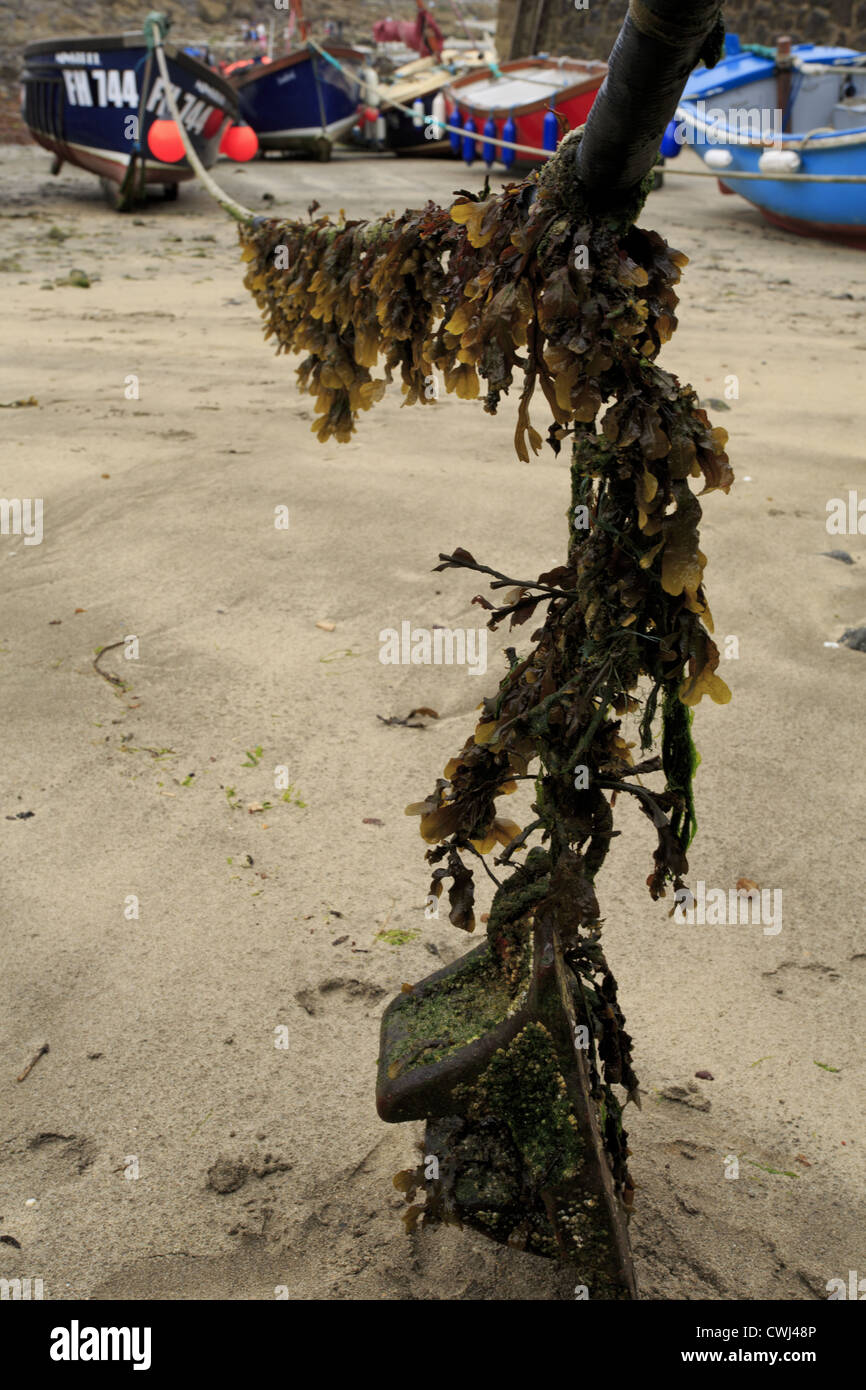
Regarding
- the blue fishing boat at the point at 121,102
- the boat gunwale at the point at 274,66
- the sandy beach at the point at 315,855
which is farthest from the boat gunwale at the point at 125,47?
the sandy beach at the point at 315,855

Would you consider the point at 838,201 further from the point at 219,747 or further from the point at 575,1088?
the point at 575,1088

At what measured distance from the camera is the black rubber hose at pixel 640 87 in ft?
3.91

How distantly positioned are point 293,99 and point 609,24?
7.42 meters

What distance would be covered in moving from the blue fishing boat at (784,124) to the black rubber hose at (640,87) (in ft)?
33.8

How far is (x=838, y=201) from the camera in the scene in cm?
1074

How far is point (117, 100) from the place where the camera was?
12297 mm

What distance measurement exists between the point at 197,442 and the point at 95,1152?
3.99 meters

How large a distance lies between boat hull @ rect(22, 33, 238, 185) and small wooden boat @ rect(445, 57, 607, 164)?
314 cm

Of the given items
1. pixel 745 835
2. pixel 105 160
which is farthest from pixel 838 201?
pixel 745 835

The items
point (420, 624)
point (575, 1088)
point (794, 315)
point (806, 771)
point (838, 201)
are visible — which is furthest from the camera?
point (838, 201)
